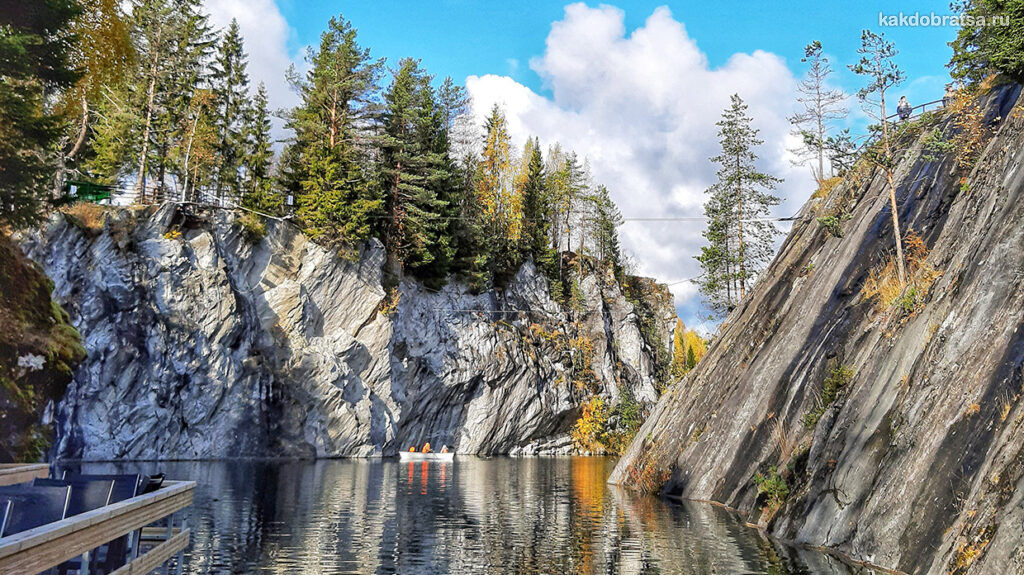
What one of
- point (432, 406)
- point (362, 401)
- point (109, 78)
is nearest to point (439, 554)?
point (109, 78)

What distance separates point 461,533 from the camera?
17.4 metres

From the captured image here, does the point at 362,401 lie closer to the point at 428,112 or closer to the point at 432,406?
the point at 432,406

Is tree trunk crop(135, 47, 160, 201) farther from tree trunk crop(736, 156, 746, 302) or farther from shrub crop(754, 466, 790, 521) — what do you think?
shrub crop(754, 466, 790, 521)

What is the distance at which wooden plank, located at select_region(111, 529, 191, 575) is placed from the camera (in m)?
7.70

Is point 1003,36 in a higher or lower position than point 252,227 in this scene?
lower

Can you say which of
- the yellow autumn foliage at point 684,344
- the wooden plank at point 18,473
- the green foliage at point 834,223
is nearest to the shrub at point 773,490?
the green foliage at point 834,223

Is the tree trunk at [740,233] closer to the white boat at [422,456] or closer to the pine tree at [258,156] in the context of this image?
the white boat at [422,456]

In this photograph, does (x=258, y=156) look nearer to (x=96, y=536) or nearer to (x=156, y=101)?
(x=156, y=101)

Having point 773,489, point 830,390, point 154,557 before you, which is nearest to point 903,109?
point 830,390

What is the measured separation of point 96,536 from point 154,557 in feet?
7.56

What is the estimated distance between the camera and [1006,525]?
9039 mm

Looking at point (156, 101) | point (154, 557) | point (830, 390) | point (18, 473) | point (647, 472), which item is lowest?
point (647, 472)

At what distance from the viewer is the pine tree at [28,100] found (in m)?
19.2

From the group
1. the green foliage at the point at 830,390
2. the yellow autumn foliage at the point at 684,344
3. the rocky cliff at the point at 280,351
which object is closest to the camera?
the green foliage at the point at 830,390
